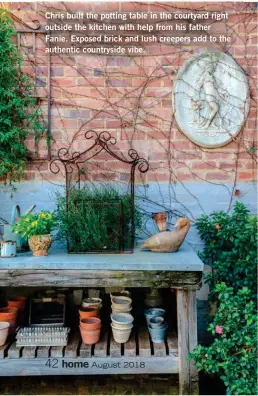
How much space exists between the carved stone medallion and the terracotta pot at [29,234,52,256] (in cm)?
132

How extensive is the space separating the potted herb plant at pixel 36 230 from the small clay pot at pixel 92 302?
497 mm

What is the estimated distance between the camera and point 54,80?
308 cm

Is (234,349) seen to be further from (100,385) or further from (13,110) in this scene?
(13,110)

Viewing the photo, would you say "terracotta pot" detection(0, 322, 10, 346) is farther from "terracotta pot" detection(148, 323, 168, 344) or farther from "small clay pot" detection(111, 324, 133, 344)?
"terracotta pot" detection(148, 323, 168, 344)

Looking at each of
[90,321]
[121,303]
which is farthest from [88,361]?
[121,303]

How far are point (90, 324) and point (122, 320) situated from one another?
0.70ft

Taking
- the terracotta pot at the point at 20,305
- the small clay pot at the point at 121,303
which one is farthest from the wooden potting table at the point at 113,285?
the terracotta pot at the point at 20,305

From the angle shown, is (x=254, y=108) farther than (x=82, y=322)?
Yes

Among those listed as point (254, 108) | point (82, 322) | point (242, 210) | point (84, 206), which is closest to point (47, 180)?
point (84, 206)

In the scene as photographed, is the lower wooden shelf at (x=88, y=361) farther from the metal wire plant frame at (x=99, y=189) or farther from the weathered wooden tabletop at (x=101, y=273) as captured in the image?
the metal wire plant frame at (x=99, y=189)

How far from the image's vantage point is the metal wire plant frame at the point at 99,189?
2.64 m

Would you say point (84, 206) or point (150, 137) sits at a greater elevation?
point (150, 137)

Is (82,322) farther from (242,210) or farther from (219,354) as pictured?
(242,210)

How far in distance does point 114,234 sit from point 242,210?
0.93m
